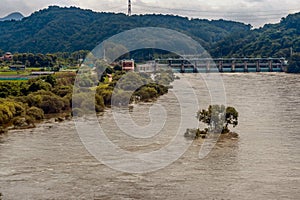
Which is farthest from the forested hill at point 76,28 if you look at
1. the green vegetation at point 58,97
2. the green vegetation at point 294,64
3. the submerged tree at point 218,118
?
the submerged tree at point 218,118

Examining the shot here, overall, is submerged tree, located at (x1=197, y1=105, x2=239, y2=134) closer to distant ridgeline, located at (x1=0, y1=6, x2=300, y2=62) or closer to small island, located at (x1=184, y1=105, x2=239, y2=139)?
small island, located at (x1=184, y1=105, x2=239, y2=139)

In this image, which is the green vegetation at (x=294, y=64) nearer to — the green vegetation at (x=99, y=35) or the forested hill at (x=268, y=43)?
the green vegetation at (x=99, y=35)

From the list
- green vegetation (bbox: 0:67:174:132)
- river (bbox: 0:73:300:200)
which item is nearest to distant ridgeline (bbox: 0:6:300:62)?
green vegetation (bbox: 0:67:174:132)

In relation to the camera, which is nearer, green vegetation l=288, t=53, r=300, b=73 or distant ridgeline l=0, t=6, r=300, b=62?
green vegetation l=288, t=53, r=300, b=73

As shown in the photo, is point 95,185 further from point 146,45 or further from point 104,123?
point 146,45

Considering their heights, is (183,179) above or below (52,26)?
below

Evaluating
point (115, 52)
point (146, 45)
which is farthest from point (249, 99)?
point (146, 45)

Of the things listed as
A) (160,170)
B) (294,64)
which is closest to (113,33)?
(294,64)
